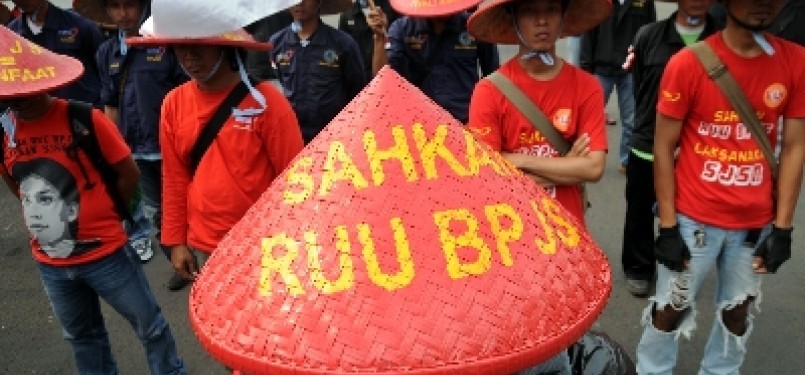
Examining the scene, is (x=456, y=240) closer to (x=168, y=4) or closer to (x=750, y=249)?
(x=168, y=4)

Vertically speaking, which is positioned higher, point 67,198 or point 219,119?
point 219,119

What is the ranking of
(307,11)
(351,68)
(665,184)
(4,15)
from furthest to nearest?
(4,15) → (351,68) → (307,11) → (665,184)

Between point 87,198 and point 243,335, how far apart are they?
8.17ft

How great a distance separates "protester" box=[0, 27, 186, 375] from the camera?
297cm

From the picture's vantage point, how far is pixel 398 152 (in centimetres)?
94

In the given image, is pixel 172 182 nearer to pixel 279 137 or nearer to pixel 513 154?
pixel 279 137

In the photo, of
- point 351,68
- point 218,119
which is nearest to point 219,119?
point 218,119

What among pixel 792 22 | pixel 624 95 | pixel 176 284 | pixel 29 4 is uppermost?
pixel 29 4

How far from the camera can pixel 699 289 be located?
3150 millimetres

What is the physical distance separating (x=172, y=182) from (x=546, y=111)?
156cm

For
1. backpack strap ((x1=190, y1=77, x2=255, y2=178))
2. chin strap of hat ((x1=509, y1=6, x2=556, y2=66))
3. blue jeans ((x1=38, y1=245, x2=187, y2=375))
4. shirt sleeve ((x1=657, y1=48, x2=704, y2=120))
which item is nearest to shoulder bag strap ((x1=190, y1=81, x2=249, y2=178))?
backpack strap ((x1=190, y1=77, x2=255, y2=178))

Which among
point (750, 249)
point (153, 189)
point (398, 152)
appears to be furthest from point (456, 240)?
point (153, 189)

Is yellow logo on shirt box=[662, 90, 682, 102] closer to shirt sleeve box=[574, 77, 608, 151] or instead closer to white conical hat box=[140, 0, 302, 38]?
shirt sleeve box=[574, 77, 608, 151]

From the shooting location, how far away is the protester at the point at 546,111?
2.59 m
